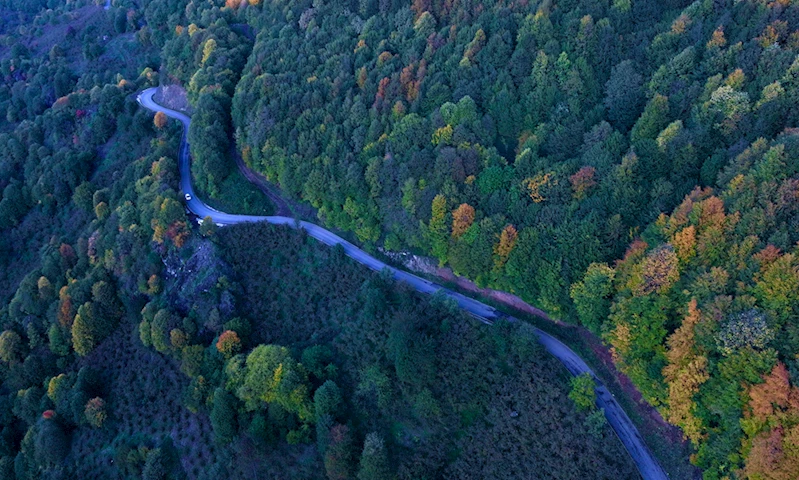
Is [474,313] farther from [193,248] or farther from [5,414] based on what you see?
[5,414]

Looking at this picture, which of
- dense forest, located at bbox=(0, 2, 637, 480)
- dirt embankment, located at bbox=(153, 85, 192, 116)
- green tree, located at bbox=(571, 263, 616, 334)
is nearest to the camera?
green tree, located at bbox=(571, 263, 616, 334)

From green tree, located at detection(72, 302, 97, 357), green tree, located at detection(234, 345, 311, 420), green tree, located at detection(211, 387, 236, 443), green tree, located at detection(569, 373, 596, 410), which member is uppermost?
green tree, located at detection(569, 373, 596, 410)

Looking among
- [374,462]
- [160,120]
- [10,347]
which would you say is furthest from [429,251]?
[10,347]

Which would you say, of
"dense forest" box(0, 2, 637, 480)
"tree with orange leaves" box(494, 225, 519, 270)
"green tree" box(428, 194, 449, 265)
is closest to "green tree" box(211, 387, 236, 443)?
"dense forest" box(0, 2, 637, 480)

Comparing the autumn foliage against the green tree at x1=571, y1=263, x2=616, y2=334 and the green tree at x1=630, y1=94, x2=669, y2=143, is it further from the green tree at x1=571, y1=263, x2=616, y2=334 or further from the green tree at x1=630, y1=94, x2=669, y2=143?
the green tree at x1=630, y1=94, x2=669, y2=143

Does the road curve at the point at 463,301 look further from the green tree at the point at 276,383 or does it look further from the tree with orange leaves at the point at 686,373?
the green tree at the point at 276,383

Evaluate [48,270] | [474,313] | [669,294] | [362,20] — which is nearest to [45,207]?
[48,270]
